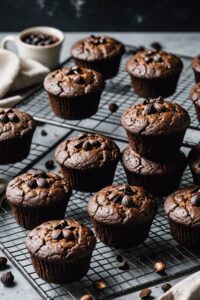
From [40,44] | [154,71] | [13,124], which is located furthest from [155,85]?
[40,44]

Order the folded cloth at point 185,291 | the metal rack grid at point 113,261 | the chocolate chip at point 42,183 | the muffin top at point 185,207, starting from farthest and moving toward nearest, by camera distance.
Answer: the chocolate chip at point 42,183 → the muffin top at point 185,207 → the metal rack grid at point 113,261 → the folded cloth at point 185,291

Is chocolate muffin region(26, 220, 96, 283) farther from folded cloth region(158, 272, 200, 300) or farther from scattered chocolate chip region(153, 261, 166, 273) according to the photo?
folded cloth region(158, 272, 200, 300)

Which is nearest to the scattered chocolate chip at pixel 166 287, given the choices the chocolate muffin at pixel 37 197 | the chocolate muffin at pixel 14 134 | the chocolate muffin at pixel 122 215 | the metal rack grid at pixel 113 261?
the metal rack grid at pixel 113 261

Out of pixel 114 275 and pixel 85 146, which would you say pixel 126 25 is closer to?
pixel 85 146

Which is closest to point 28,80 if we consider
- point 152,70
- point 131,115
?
point 152,70

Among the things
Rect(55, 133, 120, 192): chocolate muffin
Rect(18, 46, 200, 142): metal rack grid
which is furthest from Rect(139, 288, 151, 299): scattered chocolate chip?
Rect(18, 46, 200, 142): metal rack grid

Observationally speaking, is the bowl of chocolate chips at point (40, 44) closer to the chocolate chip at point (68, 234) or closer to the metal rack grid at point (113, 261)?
the metal rack grid at point (113, 261)

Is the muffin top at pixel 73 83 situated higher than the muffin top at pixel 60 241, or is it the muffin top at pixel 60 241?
the muffin top at pixel 73 83
